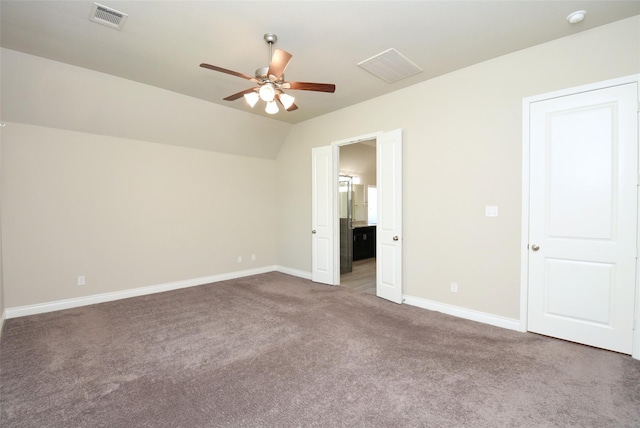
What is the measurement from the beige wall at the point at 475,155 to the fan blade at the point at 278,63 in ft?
7.23

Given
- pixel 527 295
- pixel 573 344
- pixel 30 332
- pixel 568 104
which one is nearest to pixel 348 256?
pixel 527 295

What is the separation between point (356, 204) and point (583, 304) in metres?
6.02

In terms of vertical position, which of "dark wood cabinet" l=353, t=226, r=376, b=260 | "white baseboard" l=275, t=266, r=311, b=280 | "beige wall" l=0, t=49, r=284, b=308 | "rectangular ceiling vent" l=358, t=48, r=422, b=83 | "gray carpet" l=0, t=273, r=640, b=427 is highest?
"rectangular ceiling vent" l=358, t=48, r=422, b=83

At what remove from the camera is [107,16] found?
256 cm

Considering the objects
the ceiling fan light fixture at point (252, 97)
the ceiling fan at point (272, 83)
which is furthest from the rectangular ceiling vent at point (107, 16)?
the ceiling fan light fixture at point (252, 97)

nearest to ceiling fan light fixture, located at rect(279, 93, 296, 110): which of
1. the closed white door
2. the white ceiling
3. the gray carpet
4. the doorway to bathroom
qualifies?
the white ceiling

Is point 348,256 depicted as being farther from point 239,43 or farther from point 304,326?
point 239,43

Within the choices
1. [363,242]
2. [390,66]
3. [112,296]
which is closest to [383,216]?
[390,66]

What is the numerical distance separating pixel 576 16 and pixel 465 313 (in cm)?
313

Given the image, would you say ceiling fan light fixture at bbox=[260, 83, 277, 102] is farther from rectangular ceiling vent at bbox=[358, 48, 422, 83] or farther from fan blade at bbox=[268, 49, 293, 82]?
rectangular ceiling vent at bbox=[358, 48, 422, 83]

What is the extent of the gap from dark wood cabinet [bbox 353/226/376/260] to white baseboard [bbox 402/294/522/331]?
3.26 meters

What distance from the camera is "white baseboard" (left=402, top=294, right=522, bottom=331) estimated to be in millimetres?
3238

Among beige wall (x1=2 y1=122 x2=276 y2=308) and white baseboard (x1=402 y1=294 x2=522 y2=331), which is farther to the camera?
beige wall (x1=2 y1=122 x2=276 y2=308)

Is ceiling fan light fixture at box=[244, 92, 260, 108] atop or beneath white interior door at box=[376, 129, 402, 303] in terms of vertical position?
atop
